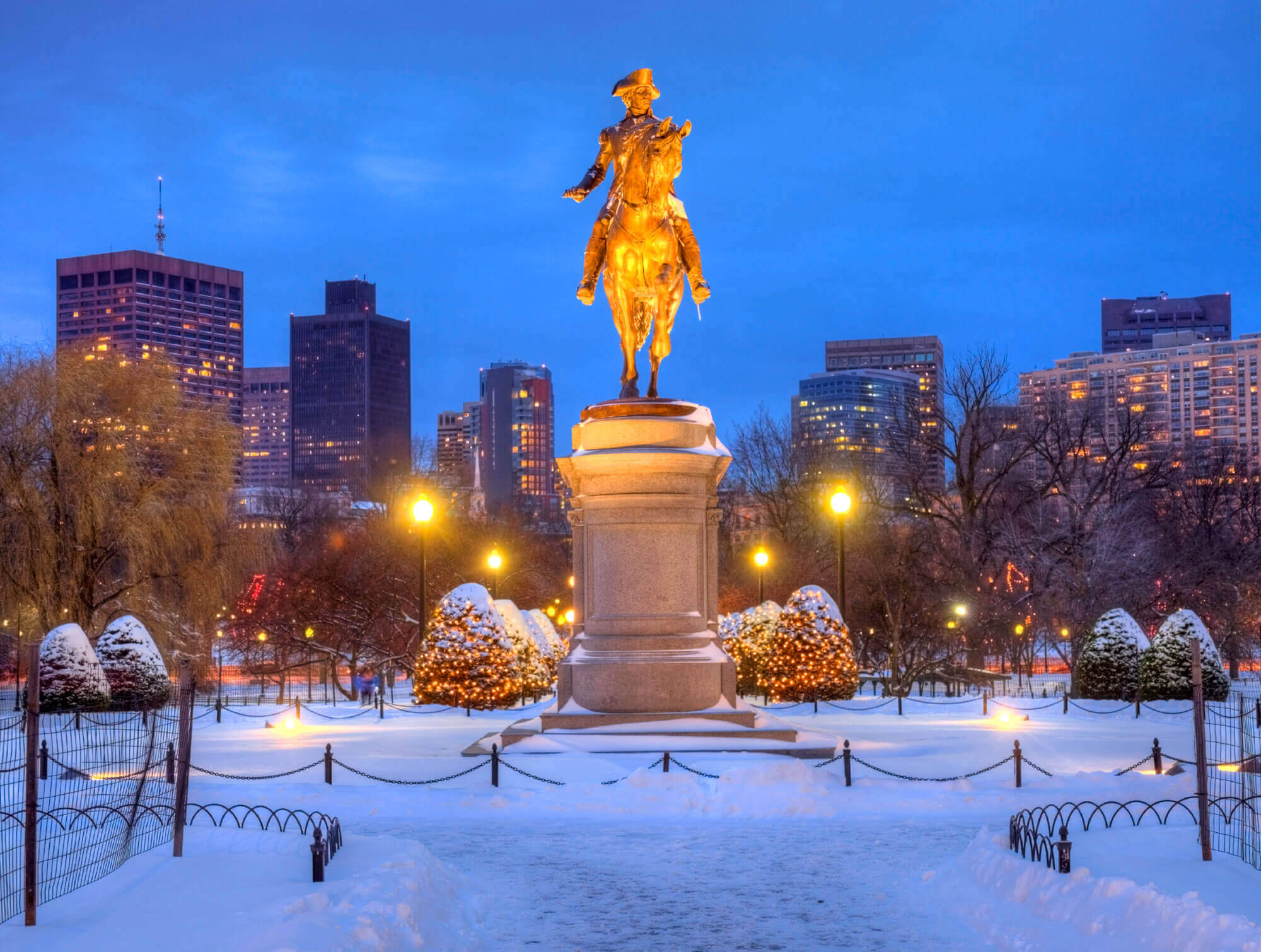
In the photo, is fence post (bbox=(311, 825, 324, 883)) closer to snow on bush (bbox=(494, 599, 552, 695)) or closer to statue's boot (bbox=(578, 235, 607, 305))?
statue's boot (bbox=(578, 235, 607, 305))

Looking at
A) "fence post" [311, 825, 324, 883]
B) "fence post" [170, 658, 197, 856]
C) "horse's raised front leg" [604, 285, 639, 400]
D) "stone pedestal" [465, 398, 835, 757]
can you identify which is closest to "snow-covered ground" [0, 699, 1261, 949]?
"fence post" [311, 825, 324, 883]

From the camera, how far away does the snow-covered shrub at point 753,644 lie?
102ft

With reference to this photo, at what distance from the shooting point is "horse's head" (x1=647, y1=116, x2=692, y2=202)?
66.1 feet

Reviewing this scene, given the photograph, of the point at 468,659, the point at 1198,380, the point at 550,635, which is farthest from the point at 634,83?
the point at 1198,380

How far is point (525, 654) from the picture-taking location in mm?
30406

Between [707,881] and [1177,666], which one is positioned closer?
[707,881]

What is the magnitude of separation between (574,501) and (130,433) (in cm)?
1850

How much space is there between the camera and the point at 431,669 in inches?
1105

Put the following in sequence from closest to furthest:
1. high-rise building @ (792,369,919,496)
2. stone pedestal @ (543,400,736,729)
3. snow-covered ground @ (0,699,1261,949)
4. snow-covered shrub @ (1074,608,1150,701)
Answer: snow-covered ground @ (0,699,1261,949) → stone pedestal @ (543,400,736,729) → snow-covered shrub @ (1074,608,1150,701) → high-rise building @ (792,369,919,496)

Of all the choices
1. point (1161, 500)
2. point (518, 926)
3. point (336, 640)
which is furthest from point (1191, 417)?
point (518, 926)

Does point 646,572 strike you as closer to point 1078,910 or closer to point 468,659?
point 468,659

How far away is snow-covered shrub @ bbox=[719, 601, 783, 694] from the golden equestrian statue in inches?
444

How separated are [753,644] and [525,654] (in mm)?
5031

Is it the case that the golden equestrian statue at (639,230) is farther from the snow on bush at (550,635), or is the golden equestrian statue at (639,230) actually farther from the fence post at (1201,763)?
the snow on bush at (550,635)
